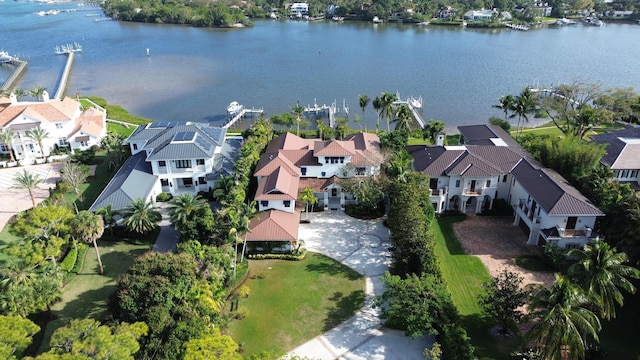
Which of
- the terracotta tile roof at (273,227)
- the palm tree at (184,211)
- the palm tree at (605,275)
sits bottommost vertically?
the terracotta tile roof at (273,227)

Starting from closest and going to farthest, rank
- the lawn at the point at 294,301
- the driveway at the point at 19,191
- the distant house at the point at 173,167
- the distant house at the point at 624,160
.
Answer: the lawn at the point at 294,301 → the distant house at the point at 173,167 → the distant house at the point at 624,160 → the driveway at the point at 19,191

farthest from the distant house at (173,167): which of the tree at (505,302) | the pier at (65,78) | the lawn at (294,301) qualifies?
the pier at (65,78)

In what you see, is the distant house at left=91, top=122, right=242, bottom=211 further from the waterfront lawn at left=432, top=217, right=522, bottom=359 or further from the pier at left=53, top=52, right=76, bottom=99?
the pier at left=53, top=52, right=76, bottom=99

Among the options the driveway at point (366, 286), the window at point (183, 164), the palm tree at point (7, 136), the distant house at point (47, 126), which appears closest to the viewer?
the driveway at point (366, 286)

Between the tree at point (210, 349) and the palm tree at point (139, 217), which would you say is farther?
the palm tree at point (139, 217)

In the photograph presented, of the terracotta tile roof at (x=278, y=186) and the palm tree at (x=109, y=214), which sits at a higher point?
the terracotta tile roof at (x=278, y=186)

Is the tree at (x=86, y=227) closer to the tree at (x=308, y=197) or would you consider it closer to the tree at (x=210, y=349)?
the tree at (x=210, y=349)
